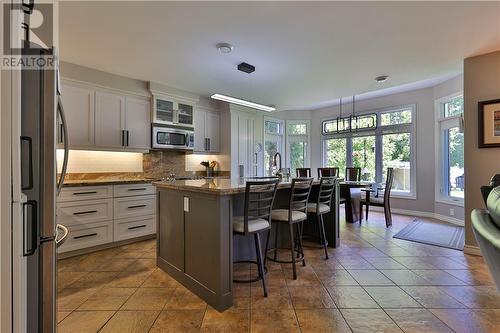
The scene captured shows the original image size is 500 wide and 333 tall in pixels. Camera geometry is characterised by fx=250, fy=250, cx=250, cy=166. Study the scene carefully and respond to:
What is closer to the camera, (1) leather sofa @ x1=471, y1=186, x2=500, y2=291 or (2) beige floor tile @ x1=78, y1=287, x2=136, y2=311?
(1) leather sofa @ x1=471, y1=186, x2=500, y2=291

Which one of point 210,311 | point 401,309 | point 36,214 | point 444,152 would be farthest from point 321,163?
point 36,214

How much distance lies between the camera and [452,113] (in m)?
4.98

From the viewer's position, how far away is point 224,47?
2.86 metres

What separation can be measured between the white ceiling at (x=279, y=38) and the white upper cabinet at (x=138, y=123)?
443 millimetres

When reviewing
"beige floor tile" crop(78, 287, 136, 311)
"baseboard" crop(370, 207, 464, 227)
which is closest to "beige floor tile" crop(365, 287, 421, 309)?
"beige floor tile" crop(78, 287, 136, 311)

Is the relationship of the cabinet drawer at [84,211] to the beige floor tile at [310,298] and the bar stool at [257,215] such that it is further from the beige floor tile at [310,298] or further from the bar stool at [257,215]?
the beige floor tile at [310,298]

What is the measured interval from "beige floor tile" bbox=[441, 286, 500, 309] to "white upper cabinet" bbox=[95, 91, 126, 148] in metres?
4.43

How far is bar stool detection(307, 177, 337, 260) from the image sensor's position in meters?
3.03

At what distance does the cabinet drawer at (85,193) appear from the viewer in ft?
10.2

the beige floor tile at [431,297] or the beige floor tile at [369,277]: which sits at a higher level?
the beige floor tile at [431,297]

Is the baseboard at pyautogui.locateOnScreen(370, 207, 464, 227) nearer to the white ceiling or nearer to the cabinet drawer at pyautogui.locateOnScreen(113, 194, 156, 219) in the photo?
the white ceiling

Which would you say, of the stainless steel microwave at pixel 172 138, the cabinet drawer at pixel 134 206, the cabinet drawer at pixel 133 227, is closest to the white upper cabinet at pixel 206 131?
the stainless steel microwave at pixel 172 138

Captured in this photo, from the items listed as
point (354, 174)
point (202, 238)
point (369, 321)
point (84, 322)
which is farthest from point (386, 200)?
point (84, 322)

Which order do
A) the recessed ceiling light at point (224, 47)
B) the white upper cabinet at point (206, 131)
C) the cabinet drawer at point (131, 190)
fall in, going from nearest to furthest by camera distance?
the recessed ceiling light at point (224, 47), the cabinet drawer at point (131, 190), the white upper cabinet at point (206, 131)
